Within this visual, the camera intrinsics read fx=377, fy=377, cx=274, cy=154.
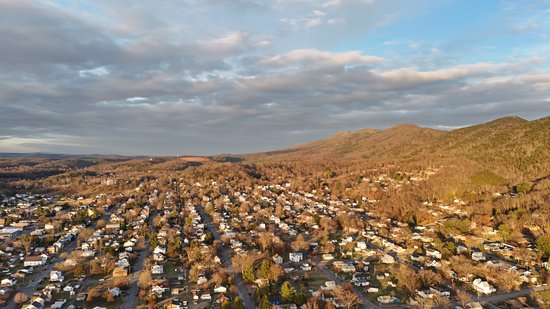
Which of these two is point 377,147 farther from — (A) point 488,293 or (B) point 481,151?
(A) point 488,293

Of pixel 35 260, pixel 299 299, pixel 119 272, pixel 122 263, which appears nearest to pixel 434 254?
pixel 299 299

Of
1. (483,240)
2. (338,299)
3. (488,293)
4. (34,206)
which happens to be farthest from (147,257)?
(34,206)

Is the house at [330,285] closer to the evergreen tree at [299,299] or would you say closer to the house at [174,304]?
the evergreen tree at [299,299]

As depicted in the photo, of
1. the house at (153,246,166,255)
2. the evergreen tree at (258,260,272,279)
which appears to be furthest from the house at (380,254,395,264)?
the house at (153,246,166,255)

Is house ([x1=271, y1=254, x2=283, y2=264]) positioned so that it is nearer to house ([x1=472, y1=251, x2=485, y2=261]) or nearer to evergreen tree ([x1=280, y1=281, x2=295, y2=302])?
evergreen tree ([x1=280, y1=281, x2=295, y2=302])

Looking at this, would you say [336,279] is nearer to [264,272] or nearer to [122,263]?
[264,272]

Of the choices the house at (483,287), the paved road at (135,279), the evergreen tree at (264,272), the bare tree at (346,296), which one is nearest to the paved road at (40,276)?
the paved road at (135,279)
